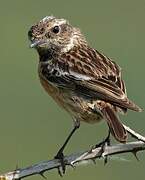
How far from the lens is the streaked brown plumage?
9133 millimetres

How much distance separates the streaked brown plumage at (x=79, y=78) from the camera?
9133 millimetres

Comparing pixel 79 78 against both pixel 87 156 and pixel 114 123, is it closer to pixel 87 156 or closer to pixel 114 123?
pixel 114 123

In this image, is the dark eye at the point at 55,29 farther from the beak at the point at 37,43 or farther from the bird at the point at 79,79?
the beak at the point at 37,43

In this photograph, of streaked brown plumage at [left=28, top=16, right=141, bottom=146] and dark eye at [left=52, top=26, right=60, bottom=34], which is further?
dark eye at [left=52, top=26, right=60, bottom=34]

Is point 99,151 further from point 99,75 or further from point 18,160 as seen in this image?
point 18,160

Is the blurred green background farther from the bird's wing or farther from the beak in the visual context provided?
the beak

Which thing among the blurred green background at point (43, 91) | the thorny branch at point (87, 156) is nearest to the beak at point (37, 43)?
the blurred green background at point (43, 91)

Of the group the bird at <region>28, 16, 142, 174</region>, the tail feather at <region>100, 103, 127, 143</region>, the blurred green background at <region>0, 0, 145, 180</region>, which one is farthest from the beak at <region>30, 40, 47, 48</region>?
the blurred green background at <region>0, 0, 145, 180</region>

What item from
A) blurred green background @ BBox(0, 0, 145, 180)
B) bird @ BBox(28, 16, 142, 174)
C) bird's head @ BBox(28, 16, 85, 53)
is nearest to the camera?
bird @ BBox(28, 16, 142, 174)

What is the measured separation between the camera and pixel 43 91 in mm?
16969

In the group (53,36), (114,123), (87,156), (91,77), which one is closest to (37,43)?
(53,36)

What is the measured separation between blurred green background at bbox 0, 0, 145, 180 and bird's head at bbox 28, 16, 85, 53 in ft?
4.35

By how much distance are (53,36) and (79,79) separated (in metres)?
1.07

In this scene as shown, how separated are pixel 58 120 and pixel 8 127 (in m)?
0.87
